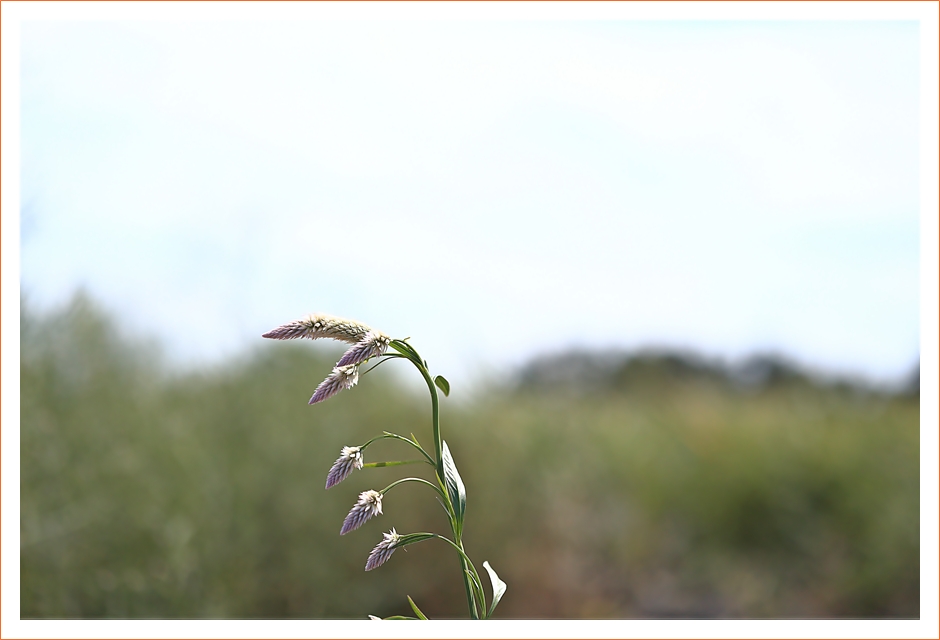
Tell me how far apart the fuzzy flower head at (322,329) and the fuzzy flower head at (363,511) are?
8cm

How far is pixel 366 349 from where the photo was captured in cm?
32

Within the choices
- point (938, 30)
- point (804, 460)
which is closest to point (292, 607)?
point (804, 460)

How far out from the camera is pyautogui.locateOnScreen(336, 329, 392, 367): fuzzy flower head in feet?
1.03

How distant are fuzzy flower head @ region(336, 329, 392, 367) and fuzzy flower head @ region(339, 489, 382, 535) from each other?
7 cm

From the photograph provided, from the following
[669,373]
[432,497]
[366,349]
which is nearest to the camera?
[366,349]

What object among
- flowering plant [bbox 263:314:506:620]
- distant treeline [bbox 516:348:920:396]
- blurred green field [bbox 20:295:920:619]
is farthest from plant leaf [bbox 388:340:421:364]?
distant treeline [bbox 516:348:920:396]

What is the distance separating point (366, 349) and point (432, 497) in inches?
79.8

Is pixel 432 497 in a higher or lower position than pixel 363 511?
lower

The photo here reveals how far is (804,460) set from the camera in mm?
2428

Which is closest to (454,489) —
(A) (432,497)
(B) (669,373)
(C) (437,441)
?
(C) (437,441)

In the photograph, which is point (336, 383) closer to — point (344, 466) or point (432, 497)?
point (344, 466)

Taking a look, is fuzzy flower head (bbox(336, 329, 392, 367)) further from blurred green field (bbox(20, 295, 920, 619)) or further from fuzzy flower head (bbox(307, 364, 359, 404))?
blurred green field (bbox(20, 295, 920, 619))

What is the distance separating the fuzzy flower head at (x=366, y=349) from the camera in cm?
31

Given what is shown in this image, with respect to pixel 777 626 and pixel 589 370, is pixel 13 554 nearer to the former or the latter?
pixel 777 626
